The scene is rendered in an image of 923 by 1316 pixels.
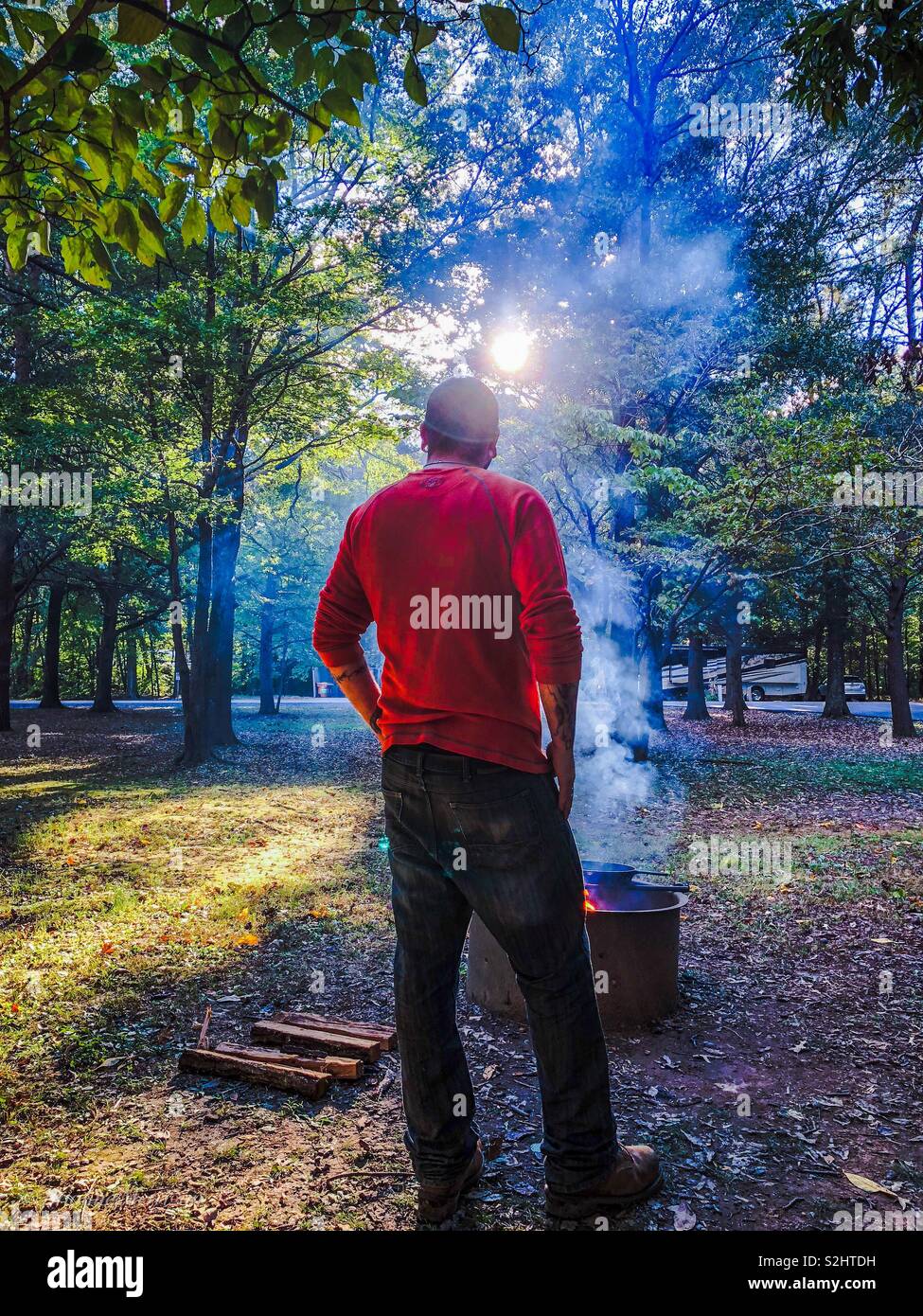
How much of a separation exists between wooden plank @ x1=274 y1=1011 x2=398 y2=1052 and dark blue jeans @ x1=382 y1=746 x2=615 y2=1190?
5.13 feet

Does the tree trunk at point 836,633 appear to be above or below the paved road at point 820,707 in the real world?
above

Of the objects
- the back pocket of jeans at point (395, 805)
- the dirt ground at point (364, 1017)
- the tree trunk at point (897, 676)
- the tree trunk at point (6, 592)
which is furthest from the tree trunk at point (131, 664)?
the back pocket of jeans at point (395, 805)

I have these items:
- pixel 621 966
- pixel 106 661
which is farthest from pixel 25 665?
pixel 621 966

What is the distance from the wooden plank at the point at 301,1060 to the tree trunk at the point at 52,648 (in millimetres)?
25544

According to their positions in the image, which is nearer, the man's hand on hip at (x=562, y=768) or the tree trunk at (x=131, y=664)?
the man's hand on hip at (x=562, y=768)

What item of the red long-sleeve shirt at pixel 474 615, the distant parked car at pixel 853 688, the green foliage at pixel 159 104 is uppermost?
the green foliage at pixel 159 104

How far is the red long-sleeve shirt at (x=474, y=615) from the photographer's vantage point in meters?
2.49

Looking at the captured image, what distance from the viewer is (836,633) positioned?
24.6 meters

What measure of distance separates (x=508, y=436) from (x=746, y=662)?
99.2ft

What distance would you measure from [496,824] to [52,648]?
2833cm

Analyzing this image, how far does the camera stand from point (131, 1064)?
4.00 meters

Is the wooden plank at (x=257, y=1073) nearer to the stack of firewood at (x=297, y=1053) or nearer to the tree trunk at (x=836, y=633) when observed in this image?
the stack of firewood at (x=297, y=1053)

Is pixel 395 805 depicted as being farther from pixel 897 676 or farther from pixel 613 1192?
pixel 897 676
